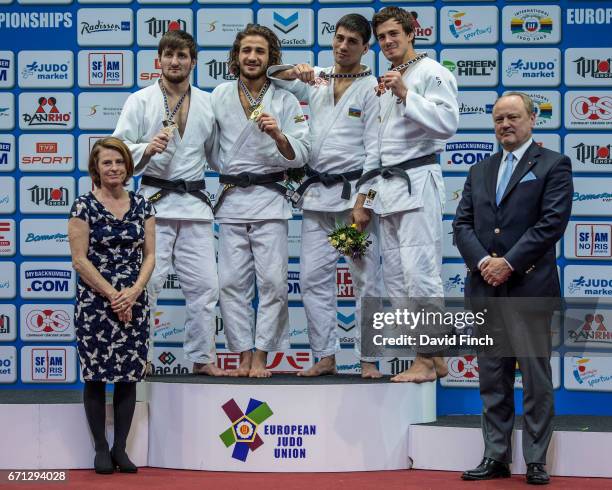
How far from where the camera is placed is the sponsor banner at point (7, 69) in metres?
6.61

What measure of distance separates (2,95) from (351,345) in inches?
111

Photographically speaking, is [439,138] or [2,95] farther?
[2,95]

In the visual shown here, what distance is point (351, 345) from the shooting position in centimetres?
648

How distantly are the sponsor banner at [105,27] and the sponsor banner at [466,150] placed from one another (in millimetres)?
2186

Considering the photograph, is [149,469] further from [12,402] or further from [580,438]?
[580,438]

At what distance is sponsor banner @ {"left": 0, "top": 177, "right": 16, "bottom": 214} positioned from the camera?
6.62 metres

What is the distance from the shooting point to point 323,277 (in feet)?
18.1

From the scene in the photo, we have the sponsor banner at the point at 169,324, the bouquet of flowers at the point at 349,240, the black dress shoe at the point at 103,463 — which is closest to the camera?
the black dress shoe at the point at 103,463

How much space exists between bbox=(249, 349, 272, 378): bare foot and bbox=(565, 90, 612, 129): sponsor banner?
8.24ft

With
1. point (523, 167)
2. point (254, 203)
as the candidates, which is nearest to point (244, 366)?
point (254, 203)

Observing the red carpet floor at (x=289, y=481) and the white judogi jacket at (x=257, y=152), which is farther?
the white judogi jacket at (x=257, y=152)

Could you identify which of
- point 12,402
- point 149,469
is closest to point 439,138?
point 149,469

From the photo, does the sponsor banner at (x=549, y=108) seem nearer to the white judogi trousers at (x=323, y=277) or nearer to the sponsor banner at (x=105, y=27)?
the white judogi trousers at (x=323, y=277)

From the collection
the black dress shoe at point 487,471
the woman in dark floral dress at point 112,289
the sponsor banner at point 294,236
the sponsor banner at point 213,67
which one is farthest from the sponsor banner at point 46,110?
the black dress shoe at point 487,471
